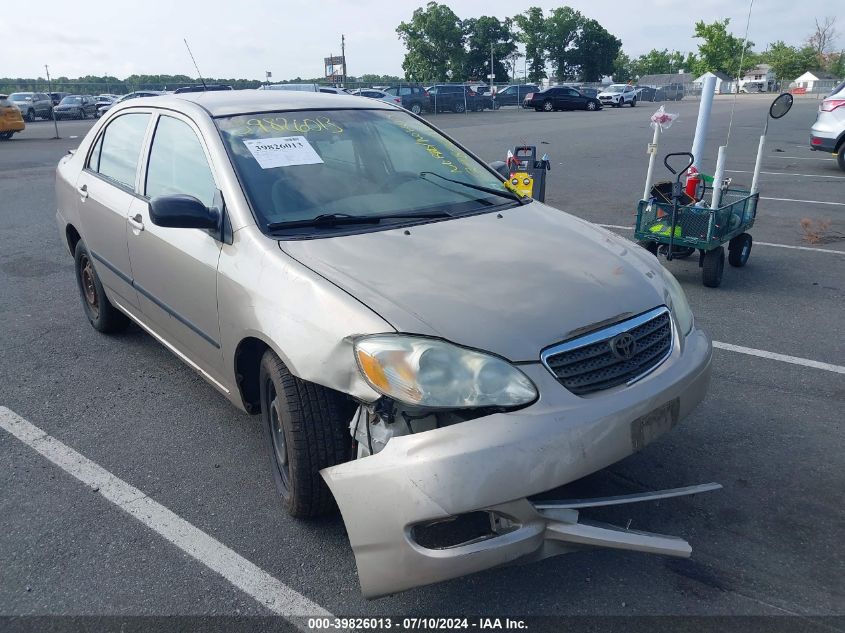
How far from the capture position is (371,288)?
8.56ft

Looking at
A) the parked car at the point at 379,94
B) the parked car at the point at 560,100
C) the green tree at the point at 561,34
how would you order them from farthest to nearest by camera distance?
the green tree at the point at 561,34 → the parked car at the point at 560,100 → the parked car at the point at 379,94

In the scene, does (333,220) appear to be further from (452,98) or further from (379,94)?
(452,98)

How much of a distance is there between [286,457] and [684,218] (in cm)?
435

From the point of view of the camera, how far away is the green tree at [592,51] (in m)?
81.1

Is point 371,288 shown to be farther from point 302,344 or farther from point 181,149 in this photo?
point 181,149

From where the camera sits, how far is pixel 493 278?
2.74m

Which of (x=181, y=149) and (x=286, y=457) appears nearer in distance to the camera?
(x=286, y=457)

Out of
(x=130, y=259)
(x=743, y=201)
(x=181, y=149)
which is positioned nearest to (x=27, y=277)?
(x=130, y=259)

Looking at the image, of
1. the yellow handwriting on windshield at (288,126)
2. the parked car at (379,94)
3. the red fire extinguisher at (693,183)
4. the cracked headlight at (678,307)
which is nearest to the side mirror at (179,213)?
the yellow handwriting on windshield at (288,126)

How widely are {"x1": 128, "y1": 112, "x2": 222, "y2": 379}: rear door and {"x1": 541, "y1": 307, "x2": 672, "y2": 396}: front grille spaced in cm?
159

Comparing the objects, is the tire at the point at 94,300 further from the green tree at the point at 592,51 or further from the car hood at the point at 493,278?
the green tree at the point at 592,51

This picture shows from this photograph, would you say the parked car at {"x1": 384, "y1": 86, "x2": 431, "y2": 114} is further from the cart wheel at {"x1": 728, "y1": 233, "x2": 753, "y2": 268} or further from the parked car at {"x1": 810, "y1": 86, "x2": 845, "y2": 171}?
the cart wheel at {"x1": 728, "y1": 233, "x2": 753, "y2": 268}

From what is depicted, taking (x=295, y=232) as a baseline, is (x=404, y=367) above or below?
below

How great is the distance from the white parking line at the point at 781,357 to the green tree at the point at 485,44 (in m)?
69.5
